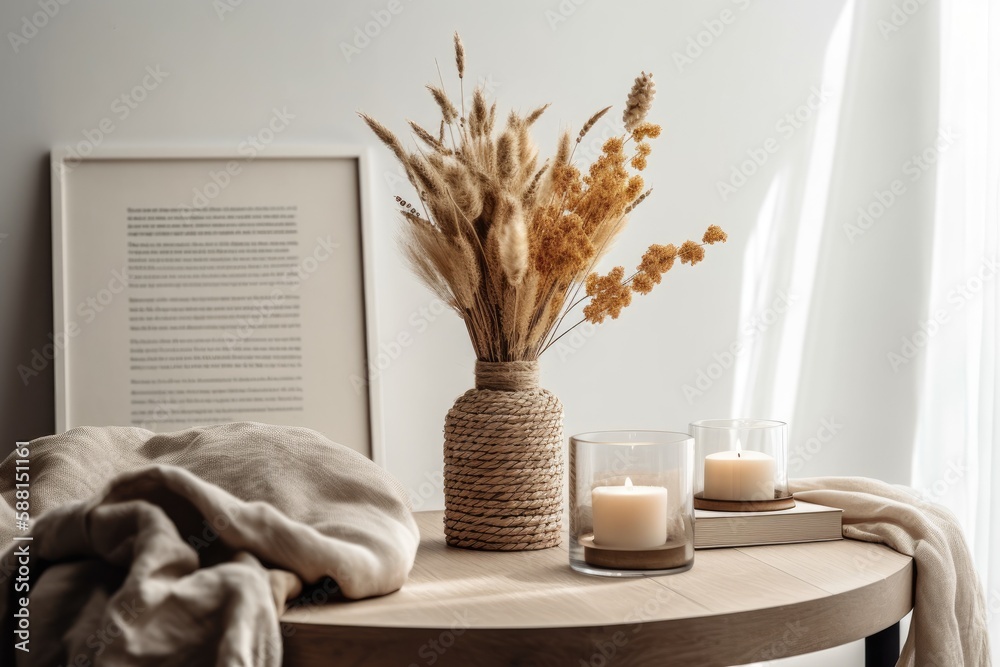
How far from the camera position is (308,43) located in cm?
176

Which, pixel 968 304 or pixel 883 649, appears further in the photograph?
pixel 968 304

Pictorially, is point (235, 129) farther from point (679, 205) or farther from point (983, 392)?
point (983, 392)

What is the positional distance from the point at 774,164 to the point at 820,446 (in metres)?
0.60

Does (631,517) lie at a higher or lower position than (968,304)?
lower

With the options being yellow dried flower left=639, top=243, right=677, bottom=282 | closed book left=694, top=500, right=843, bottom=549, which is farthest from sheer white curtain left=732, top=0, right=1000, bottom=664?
yellow dried flower left=639, top=243, right=677, bottom=282

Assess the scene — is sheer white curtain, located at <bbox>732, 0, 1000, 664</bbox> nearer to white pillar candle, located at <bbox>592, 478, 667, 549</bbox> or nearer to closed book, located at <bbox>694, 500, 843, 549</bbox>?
closed book, located at <bbox>694, 500, 843, 549</bbox>

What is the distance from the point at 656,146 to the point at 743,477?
35.5 inches

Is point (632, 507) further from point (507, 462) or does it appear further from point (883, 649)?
point (883, 649)

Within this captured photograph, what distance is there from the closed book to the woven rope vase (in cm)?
18

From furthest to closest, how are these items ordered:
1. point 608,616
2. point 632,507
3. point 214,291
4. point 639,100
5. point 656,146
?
point 656,146 → point 214,291 → point 639,100 → point 632,507 → point 608,616

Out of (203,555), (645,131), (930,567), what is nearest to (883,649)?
(930,567)

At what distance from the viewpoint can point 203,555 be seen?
33.1 inches

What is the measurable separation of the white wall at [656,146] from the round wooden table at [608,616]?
2.81 feet

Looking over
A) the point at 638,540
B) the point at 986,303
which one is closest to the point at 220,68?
the point at 638,540
